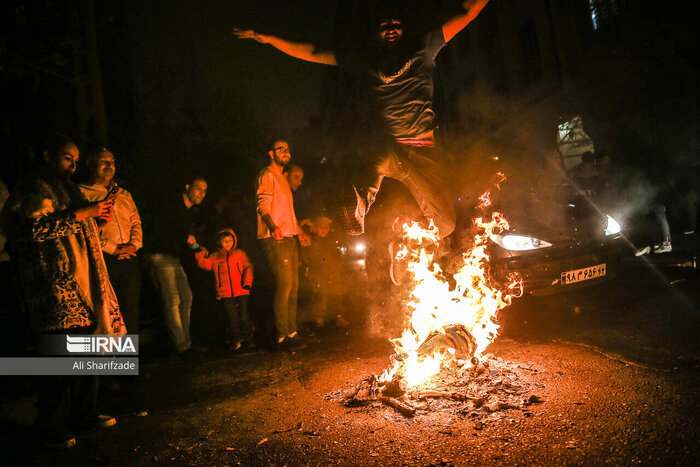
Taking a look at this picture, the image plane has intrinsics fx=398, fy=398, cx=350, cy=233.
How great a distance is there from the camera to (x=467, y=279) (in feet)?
13.6

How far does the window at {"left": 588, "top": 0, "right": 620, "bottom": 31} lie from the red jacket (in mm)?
11707

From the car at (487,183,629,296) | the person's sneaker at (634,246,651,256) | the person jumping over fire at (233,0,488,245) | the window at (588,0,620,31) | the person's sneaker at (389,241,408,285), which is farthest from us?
the window at (588,0,620,31)

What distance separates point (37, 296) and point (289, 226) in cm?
266

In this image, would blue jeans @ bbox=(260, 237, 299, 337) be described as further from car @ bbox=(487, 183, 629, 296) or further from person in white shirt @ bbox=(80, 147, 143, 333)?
car @ bbox=(487, 183, 629, 296)

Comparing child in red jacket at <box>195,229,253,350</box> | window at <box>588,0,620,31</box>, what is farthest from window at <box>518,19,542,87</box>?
child in red jacket at <box>195,229,253,350</box>

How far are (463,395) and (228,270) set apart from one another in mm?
3271

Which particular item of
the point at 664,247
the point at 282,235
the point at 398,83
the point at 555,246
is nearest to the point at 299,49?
the point at 398,83

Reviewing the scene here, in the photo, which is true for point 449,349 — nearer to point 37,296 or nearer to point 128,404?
point 128,404

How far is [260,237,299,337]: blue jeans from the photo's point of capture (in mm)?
4730

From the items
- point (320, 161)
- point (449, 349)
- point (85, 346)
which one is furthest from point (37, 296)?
point (320, 161)

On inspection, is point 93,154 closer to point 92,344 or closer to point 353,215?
point 92,344

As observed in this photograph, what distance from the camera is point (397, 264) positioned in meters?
4.41

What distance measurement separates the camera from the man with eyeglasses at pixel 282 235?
4680mm

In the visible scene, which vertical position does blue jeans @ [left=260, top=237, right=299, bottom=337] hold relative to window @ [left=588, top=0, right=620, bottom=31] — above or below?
below
